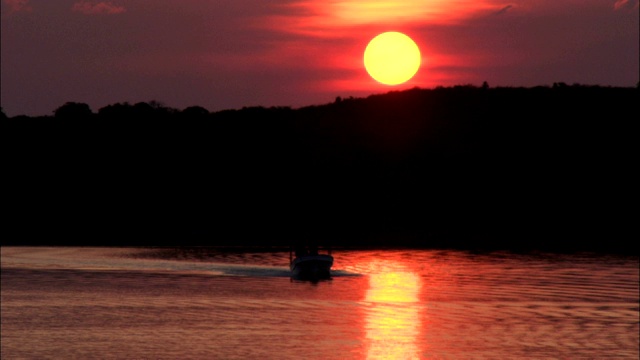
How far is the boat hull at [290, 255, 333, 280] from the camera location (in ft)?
260

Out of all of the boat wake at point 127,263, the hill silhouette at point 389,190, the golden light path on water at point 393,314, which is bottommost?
the golden light path on water at point 393,314

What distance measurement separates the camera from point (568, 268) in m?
92.6

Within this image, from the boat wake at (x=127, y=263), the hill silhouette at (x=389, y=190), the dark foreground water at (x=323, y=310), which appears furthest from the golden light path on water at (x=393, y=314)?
the hill silhouette at (x=389, y=190)

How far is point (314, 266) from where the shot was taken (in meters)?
79.4

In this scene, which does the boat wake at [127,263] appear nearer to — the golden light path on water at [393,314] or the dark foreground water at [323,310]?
the dark foreground water at [323,310]

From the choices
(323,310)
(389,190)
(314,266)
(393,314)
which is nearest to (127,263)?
(314,266)

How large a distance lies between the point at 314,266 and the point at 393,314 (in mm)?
18248

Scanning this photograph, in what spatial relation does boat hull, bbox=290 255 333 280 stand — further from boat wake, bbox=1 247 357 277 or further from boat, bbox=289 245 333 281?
boat wake, bbox=1 247 357 277

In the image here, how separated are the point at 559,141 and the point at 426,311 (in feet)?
431

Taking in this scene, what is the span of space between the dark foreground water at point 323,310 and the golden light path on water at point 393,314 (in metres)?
0.10

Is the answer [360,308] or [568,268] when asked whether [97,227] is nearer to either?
[568,268]

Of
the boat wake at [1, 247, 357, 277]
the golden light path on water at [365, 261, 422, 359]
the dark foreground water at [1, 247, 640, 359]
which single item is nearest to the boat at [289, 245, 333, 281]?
the dark foreground water at [1, 247, 640, 359]

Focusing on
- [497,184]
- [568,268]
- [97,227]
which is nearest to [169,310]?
[568,268]

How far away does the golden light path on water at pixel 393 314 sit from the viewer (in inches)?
1905
